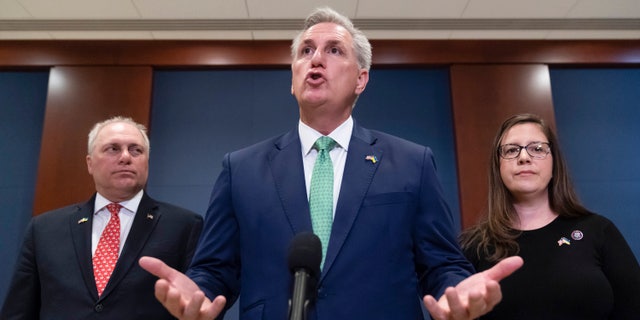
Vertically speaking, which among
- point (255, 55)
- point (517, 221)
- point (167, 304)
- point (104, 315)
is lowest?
point (104, 315)

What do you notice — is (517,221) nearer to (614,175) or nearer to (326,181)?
(326,181)

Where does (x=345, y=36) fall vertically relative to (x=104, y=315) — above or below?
above

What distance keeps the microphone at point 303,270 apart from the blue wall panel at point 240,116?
3224 mm

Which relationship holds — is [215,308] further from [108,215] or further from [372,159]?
[108,215]

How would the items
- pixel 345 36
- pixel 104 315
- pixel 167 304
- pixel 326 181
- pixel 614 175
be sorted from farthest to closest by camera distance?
pixel 614 175, pixel 104 315, pixel 345 36, pixel 326 181, pixel 167 304

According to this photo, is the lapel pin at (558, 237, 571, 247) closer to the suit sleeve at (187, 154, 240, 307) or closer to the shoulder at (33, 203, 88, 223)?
the suit sleeve at (187, 154, 240, 307)

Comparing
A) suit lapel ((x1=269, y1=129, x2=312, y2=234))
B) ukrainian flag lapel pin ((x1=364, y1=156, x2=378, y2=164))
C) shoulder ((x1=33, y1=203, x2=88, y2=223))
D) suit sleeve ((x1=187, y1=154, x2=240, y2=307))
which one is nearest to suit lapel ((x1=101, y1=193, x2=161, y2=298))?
shoulder ((x1=33, y1=203, x2=88, y2=223))

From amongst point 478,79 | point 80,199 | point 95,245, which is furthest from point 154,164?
point 478,79

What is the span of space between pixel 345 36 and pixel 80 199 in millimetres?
3006

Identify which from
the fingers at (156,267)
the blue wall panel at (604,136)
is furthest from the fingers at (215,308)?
the blue wall panel at (604,136)

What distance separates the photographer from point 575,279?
67.4 inches

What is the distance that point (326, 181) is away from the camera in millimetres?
1374

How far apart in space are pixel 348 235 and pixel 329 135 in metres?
0.36

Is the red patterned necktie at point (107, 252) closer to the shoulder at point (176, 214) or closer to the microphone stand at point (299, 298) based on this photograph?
the shoulder at point (176, 214)
